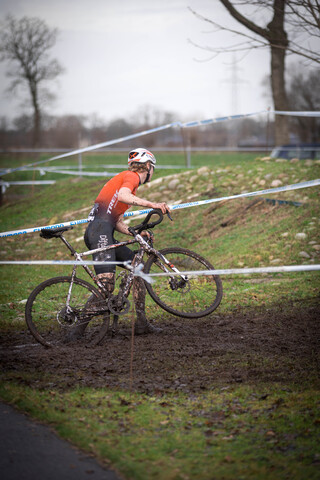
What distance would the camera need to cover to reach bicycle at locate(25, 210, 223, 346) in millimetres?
6316

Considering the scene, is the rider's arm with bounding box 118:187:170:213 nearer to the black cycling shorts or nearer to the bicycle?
the bicycle

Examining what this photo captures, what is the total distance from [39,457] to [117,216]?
3.26m

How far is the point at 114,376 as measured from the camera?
539 cm

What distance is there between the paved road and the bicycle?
1.98m

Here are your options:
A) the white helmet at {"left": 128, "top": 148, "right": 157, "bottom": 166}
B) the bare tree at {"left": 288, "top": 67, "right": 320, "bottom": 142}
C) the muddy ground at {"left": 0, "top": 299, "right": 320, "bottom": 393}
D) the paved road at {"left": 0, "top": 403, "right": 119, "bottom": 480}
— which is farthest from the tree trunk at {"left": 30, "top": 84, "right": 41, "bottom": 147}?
the paved road at {"left": 0, "top": 403, "right": 119, "bottom": 480}

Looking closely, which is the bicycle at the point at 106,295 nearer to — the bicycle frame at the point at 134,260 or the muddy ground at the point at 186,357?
the bicycle frame at the point at 134,260

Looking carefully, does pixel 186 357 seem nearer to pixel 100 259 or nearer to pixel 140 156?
pixel 100 259

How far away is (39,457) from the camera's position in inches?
152

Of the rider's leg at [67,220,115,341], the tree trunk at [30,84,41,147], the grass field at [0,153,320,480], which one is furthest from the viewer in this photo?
the tree trunk at [30,84,41,147]

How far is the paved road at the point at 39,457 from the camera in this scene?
364cm

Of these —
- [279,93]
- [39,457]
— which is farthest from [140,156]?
[279,93]

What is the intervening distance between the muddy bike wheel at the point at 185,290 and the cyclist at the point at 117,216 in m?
0.30

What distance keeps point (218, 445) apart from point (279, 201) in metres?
9.01

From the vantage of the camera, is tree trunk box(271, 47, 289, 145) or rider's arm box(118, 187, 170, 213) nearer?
rider's arm box(118, 187, 170, 213)
